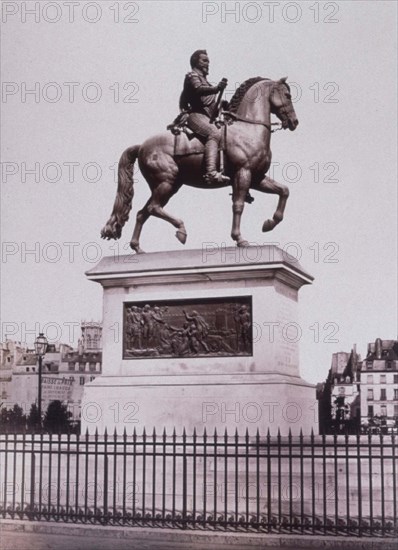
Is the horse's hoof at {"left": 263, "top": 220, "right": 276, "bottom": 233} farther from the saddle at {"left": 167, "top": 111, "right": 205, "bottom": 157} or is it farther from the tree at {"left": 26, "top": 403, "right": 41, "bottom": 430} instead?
the tree at {"left": 26, "top": 403, "right": 41, "bottom": 430}

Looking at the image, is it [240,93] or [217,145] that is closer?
[217,145]

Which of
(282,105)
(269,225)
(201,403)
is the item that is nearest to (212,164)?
(269,225)

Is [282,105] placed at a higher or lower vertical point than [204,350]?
higher

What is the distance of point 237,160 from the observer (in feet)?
52.4

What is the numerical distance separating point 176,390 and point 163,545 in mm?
4144

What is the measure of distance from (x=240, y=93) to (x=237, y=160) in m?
1.34

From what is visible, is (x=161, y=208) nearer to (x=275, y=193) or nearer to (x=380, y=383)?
(x=275, y=193)

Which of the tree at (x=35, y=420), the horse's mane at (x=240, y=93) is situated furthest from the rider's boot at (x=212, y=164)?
the tree at (x=35, y=420)

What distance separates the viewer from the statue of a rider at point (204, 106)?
52.1 feet

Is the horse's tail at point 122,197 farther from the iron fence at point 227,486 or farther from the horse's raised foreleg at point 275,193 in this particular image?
the iron fence at point 227,486

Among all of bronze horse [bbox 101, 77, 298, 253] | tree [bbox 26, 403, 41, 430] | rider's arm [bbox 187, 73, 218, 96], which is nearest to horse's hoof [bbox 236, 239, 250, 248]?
bronze horse [bbox 101, 77, 298, 253]

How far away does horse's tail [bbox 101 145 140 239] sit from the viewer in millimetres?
17062

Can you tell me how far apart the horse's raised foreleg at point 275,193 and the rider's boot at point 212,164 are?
0.92m

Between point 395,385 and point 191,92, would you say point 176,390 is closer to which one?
point 191,92
